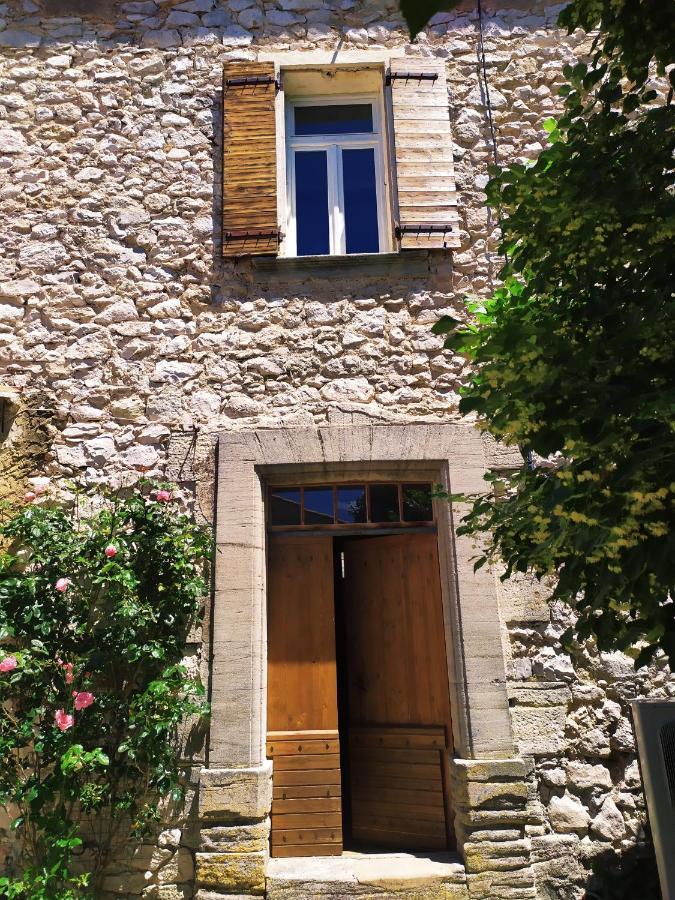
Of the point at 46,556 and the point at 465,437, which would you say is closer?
the point at 46,556

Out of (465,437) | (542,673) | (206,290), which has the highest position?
(206,290)

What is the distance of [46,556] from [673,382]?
3143 mm

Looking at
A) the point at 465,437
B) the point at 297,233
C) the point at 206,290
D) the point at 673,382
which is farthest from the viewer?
the point at 297,233

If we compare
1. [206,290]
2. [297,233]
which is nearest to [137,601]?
[206,290]

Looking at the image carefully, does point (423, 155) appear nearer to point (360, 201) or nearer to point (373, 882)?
point (360, 201)

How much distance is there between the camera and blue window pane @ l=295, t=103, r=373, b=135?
4.90 metres

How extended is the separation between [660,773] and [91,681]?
2.66 m

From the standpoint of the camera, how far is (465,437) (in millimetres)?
3984

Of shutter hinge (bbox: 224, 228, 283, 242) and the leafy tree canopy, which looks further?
shutter hinge (bbox: 224, 228, 283, 242)

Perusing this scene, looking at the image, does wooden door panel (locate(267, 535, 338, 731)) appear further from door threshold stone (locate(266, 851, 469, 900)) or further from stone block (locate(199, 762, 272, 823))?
door threshold stone (locate(266, 851, 469, 900))

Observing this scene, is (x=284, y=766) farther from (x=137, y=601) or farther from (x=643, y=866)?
(x=643, y=866)

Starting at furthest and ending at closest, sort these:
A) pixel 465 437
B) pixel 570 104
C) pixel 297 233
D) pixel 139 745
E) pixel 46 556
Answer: pixel 297 233
pixel 465 437
pixel 46 556
pixel 139 745
pixel 570 104

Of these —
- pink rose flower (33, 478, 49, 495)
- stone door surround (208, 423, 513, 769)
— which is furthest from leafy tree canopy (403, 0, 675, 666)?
pink rose flower (33, 478, 49, 495)

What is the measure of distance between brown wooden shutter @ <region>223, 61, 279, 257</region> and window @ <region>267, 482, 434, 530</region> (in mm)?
1594
